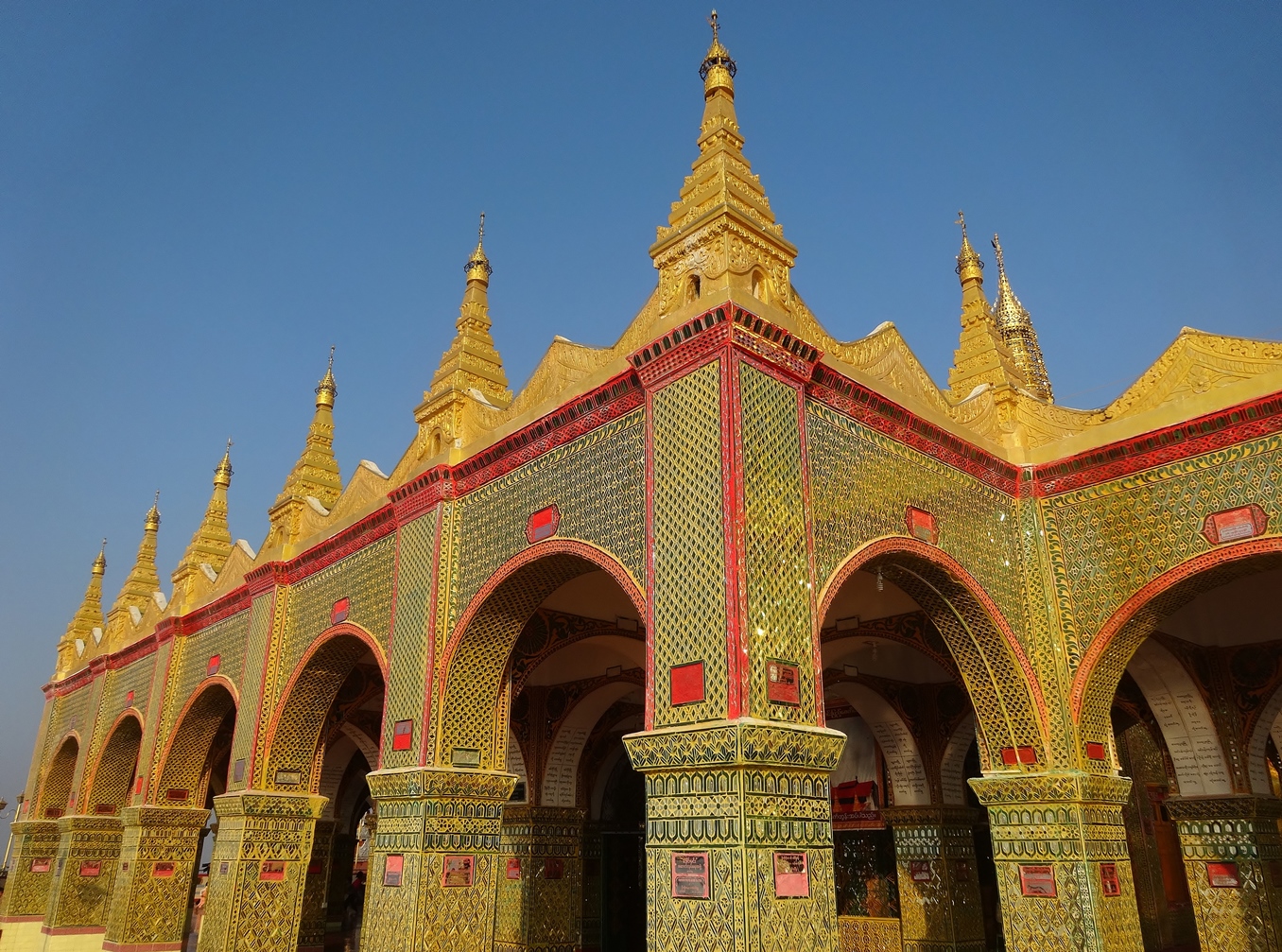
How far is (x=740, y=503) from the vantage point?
5441 mm

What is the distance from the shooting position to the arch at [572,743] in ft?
39.6

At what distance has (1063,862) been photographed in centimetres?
708

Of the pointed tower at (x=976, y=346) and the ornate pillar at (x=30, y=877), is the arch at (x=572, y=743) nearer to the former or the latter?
the pointed tower at (x=976, y=346)

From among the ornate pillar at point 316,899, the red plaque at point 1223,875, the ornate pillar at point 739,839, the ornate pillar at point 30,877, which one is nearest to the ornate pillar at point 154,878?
the ornate pillar at point 316,899

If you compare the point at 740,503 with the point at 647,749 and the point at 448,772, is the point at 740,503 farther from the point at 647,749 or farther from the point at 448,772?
the point at 448,772

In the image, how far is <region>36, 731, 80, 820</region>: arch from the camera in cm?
1858

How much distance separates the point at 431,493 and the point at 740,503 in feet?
12.3

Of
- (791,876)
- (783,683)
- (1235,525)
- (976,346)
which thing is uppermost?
(976,346)

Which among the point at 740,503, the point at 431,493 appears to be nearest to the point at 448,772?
the point at 431,493

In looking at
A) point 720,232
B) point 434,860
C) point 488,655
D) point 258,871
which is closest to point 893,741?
point 488,655

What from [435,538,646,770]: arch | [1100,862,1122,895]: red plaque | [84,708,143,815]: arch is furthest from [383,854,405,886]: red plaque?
[84,708,143,815]: arch

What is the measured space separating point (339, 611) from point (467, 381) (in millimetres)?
2634

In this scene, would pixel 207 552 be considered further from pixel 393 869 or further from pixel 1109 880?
pixel 1109 880

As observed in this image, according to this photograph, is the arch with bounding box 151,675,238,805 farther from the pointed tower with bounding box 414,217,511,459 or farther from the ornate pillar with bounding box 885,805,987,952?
the ornate pillar with bounding box 885,805,987,952
